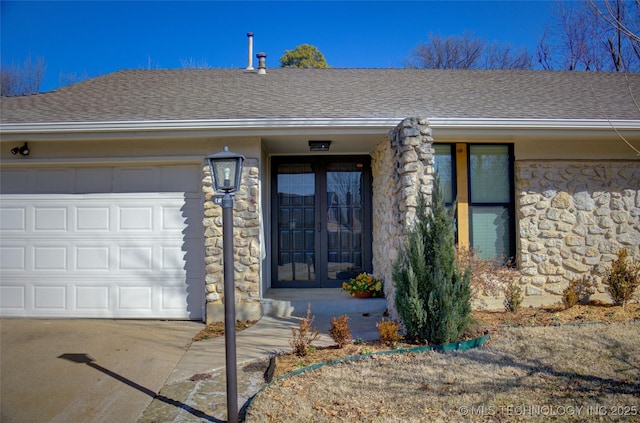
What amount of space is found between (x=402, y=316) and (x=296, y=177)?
3818mm

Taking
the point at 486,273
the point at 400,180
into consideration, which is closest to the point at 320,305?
→ the point at 400,180

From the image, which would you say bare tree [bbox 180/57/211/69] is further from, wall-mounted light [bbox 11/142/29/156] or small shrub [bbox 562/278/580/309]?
small shrub [bbox 562/278/580/309]

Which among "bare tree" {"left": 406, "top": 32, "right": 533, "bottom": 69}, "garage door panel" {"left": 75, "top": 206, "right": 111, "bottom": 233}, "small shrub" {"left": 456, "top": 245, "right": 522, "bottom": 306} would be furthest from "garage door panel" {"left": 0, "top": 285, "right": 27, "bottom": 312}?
"bare tree" {"left": 406, "top": 32, "right": 533, "bottom": 69}

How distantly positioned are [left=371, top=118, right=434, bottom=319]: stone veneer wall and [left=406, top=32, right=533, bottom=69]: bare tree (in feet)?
49.5

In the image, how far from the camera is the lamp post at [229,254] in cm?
315

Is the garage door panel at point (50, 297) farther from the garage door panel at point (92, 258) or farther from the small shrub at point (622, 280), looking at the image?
the small shrub at point (622, 280)

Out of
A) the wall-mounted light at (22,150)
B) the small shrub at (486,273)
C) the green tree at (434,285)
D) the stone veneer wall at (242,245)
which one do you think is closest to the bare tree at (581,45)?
the small shrub at (486,273)

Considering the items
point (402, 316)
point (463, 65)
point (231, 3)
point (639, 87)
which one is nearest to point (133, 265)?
point (402, 316)

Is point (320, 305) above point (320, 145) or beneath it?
beneath

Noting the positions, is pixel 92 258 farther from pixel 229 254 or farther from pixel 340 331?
pixel 229 254

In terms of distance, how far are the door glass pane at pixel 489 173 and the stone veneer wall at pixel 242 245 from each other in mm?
3467

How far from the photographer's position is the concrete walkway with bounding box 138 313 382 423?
11.4 ft

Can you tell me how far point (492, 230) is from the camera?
6.96 m

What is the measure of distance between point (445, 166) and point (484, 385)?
398 centimetres
